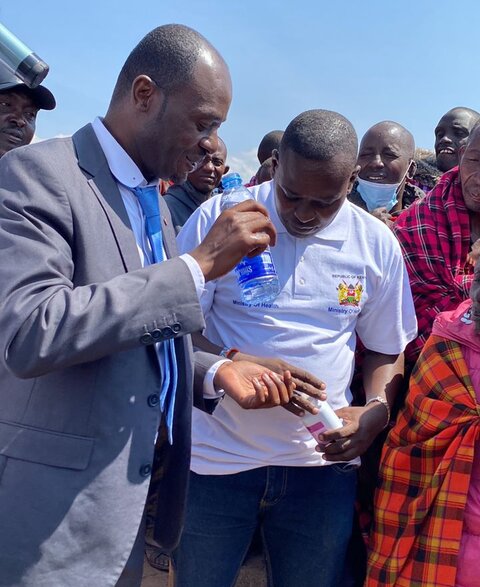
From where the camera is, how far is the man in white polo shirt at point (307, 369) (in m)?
2.30

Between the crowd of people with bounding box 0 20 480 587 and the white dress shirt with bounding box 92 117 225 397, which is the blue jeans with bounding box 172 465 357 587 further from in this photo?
the white dress shirt with bounding box 92 117 225 397

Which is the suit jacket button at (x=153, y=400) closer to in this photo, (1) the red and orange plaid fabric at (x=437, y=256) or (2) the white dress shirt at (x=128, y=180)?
(2) the white dress shirt at (x=128, y=180)

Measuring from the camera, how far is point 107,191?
1.70 meters

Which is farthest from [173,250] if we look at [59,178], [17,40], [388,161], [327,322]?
[388,161]

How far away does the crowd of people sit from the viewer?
153 cm

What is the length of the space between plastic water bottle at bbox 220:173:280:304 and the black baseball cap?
1474 mm

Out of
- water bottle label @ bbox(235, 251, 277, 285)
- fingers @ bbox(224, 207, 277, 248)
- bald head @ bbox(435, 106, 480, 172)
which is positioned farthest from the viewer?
bald head @ bbox(435, 106, 480, 172)

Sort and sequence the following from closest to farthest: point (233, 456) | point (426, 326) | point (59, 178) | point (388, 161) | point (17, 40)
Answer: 1. point (59, 178)
2. point (233, 456)
3. point (17, 40)
4. point (426, 326)
5. point (388, 161)

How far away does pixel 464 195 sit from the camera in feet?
9.28

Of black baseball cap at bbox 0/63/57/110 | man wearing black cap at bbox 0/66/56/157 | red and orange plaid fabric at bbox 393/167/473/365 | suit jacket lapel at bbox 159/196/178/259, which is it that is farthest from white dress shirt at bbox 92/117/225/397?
man wearing black cap at bbox 0/66/56/157

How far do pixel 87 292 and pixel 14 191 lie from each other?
0.96ft

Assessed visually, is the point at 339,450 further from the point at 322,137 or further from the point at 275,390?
the point at 322,137

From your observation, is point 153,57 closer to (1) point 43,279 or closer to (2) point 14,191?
(2) point 14,191

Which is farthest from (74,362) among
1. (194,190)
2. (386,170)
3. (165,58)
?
(194,190)
